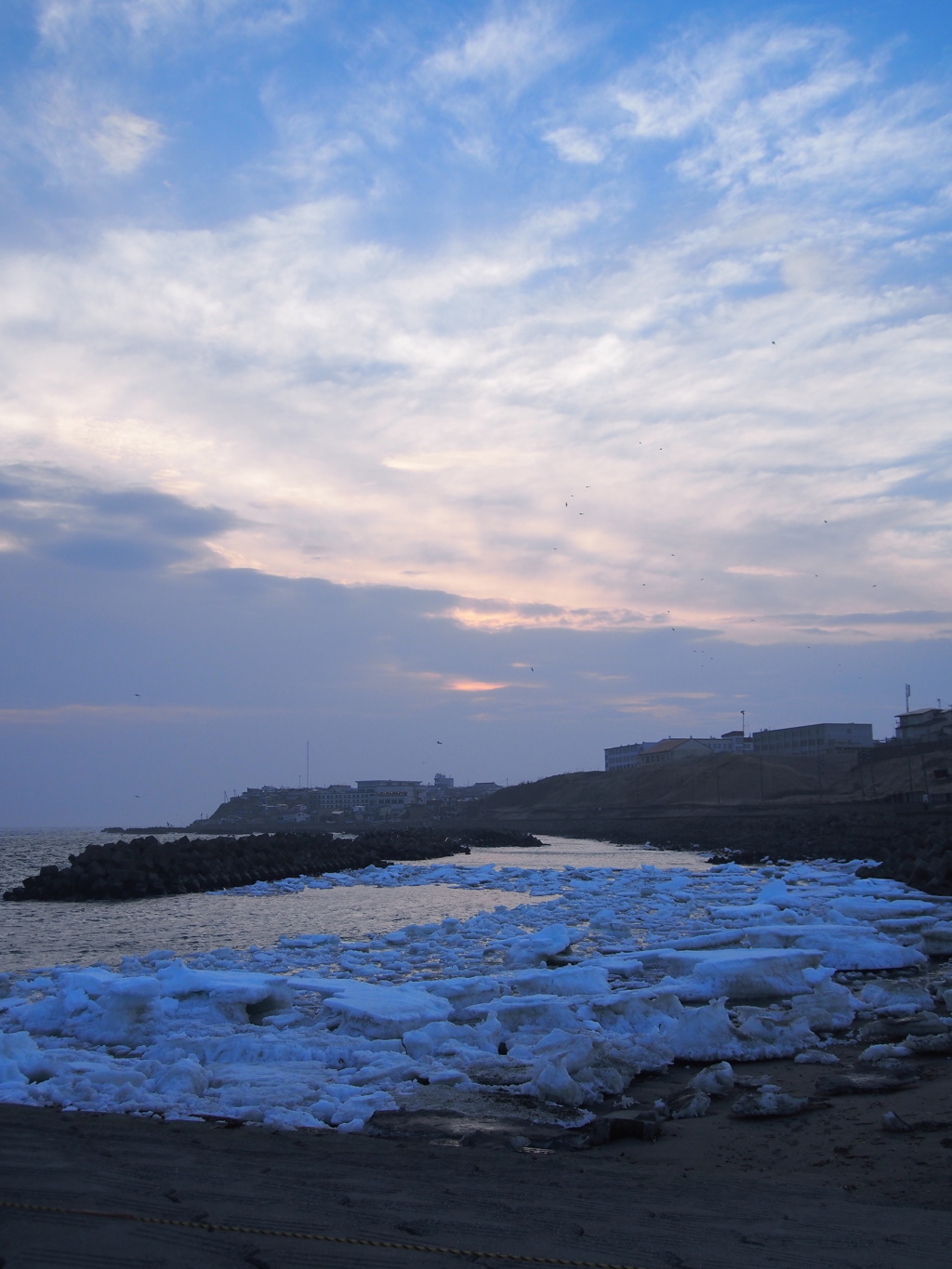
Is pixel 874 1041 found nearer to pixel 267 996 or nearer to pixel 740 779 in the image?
pixel 267 996

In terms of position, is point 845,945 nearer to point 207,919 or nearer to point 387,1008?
point 387,1008

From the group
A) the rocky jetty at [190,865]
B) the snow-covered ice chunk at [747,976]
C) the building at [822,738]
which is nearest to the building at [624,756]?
the building at [822,738]

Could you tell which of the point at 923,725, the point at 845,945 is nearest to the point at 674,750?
the point at 923,725

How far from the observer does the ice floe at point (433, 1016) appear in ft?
19.5

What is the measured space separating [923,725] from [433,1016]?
231 ft

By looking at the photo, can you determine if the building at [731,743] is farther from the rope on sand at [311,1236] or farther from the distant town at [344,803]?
the rope on sand at [311,1236]

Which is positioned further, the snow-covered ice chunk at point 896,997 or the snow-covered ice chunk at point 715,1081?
the snow-covered ice chunk at point 896,997

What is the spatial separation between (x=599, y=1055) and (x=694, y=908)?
10900 millimetres

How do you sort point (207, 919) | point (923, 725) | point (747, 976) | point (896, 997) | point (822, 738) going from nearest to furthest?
point (896, 997)
point (747, 976)
point (207, 919)
point (923, 725)
point (822, 738)

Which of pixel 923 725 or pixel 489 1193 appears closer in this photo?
pixel 489 1193

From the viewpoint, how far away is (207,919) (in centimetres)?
1733

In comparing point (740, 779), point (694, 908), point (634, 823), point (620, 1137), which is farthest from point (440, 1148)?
point (740, 779)

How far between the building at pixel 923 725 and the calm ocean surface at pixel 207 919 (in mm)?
53741

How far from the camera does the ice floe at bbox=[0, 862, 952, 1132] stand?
5.96 meters
